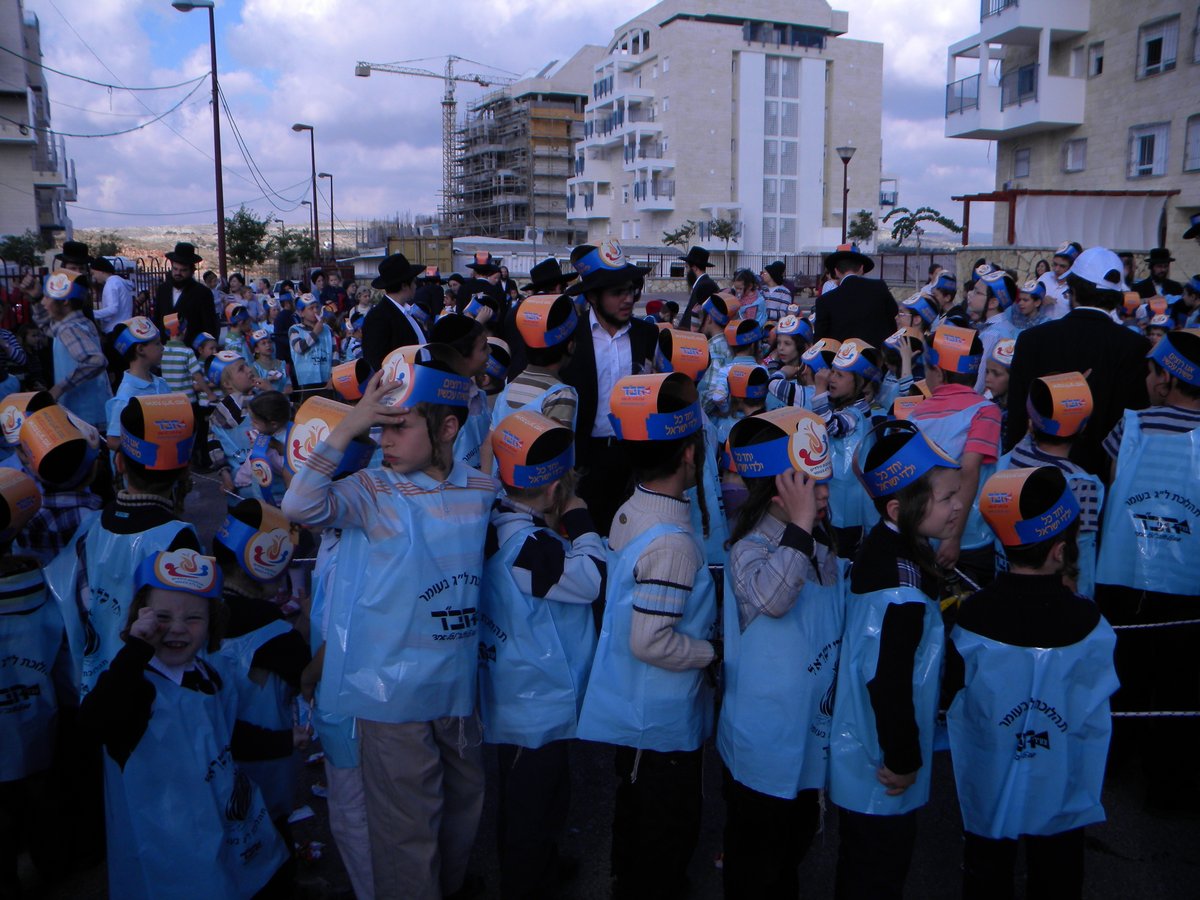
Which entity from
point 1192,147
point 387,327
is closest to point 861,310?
point 387,327

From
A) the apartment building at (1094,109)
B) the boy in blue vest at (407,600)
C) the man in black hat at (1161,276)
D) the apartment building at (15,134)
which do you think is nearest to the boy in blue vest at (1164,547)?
the boy in blue vest at (407,600)

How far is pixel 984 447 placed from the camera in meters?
4.48

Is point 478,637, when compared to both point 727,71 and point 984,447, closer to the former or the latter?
point 984,447

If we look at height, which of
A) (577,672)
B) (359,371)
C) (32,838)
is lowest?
(32,838)

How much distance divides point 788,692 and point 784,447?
0.76m

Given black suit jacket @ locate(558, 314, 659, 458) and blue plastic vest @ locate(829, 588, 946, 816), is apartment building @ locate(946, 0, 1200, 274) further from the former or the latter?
blue plastic vest @ locate(829, 588, 946, 816)

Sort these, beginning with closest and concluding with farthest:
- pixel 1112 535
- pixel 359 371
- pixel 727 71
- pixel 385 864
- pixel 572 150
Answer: pixel 385 864
pixel 1112 535
pixel 359 371
pixel 727 71
pixel 572 150

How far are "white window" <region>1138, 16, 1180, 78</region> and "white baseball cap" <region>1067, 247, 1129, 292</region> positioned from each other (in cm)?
2492

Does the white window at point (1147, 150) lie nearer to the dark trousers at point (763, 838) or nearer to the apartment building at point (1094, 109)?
the apartment building at point (1094, 109)

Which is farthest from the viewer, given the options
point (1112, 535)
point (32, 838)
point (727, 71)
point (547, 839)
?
point (727, 71)

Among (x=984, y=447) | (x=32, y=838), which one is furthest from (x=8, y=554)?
(x=984, y=447)

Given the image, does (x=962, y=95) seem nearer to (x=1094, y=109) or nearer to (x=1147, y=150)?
(x=1094, y=109)

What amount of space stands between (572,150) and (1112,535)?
107 m

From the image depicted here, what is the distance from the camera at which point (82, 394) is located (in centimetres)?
739
